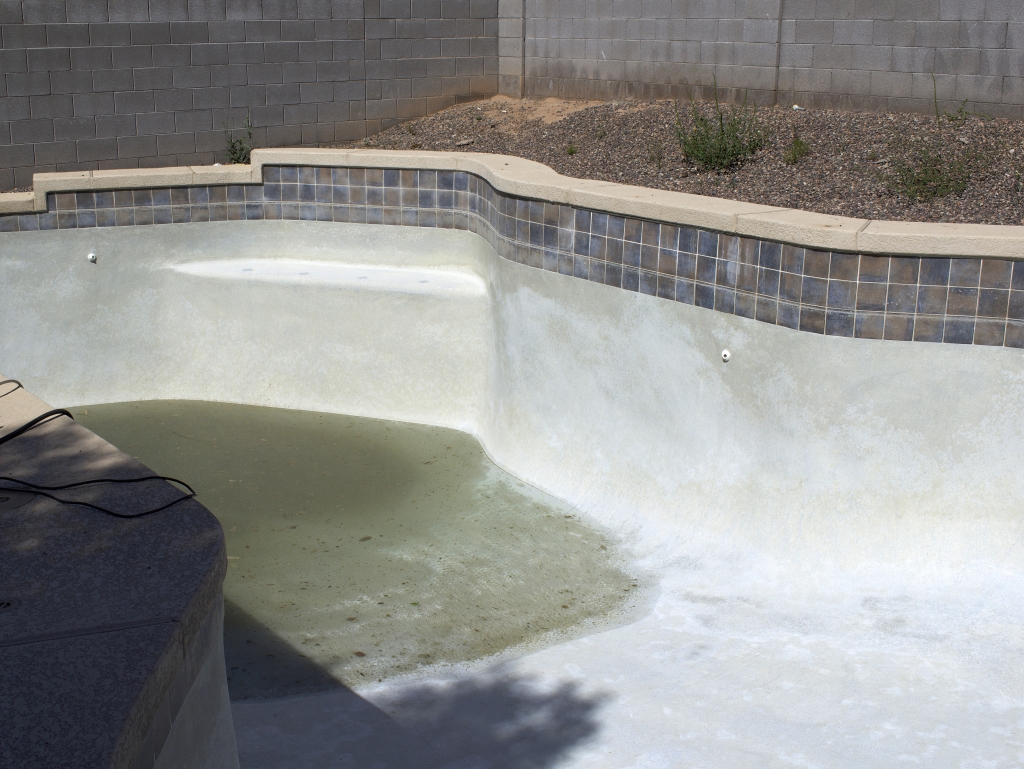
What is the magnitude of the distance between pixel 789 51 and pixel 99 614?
24.8 ft

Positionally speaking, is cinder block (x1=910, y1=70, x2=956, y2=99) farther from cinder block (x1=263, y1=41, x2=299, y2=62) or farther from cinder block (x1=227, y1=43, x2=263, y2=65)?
cinder block (x1=227, y1=43, x2=263, y2=65)

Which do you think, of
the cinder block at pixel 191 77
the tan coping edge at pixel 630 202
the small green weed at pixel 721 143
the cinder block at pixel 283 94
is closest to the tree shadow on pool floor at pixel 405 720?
the tan coping edge at pixel 630 202

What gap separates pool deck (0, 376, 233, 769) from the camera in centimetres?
214

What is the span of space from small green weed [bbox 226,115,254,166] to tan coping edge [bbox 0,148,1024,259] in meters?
0.91

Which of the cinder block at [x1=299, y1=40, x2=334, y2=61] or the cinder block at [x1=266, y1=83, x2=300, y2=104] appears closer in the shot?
the cinder block at [x1=266, y1=83, x2=300, y2=104]

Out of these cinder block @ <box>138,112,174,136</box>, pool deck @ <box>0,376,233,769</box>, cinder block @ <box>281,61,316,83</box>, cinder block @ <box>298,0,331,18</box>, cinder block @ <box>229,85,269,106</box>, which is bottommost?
pool deck @ <box>0,376,233,769</box>

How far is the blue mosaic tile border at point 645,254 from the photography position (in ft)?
16.1

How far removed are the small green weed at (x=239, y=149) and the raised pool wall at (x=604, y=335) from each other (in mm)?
1095

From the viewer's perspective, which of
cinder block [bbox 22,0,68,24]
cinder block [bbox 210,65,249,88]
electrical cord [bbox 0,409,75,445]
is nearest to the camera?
electrical cord [bbox 0,409,75,445]

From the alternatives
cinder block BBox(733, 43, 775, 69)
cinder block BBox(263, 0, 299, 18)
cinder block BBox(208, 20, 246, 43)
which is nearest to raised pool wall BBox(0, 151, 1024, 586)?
cinder block BBox(208, 20, 246, 43)

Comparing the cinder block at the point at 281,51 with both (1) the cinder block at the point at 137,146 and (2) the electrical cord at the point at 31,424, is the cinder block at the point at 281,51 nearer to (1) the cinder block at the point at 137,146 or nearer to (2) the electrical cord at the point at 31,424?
(1) the cinder block at the point at 137,146

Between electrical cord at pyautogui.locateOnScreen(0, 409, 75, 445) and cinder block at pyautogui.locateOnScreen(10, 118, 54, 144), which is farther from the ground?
cinder block at pyautogui.locateOnScreen(10, 118, 54, 144)

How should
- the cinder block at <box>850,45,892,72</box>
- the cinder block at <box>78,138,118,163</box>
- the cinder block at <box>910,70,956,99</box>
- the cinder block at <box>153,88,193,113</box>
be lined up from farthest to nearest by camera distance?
the cinder block at <box>153,88,193,113</box> < the cinder block at <box>78,138,118,163</box> < the cinder block at <box>850,45,892,72</box> < the cinder block at <box>910,70,956,99</box>

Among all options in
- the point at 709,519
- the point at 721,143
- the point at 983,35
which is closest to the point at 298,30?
the point at 721,143
